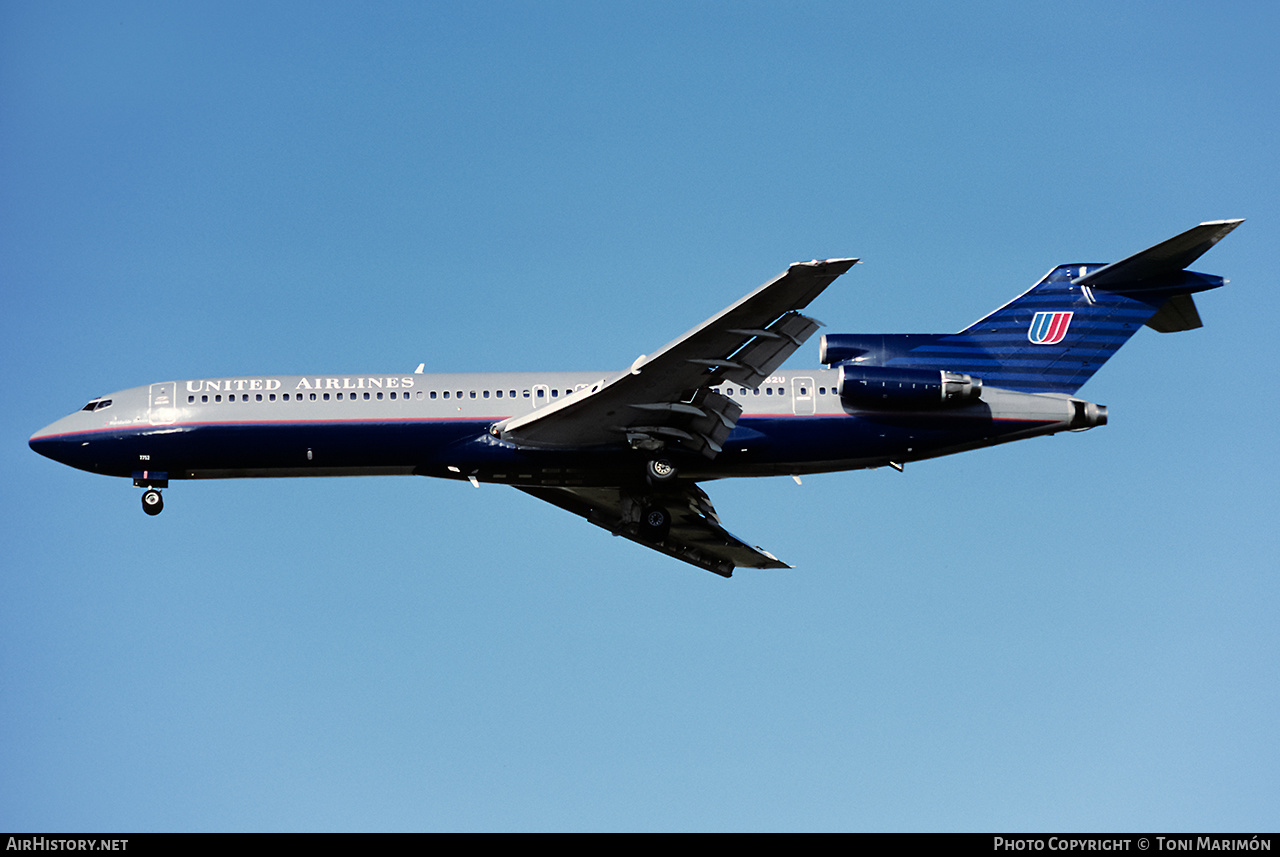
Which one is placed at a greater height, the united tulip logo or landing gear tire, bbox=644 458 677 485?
the united tulip logo

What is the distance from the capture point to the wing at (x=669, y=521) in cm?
3572

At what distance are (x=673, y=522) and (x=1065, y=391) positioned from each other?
1101 cm

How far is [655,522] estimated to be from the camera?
35.6m

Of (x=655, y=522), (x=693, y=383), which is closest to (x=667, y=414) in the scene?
(x=693, y=383)

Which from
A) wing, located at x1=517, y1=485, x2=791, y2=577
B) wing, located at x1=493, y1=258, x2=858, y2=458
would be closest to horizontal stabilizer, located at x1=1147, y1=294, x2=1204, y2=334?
wing, located at x1=493, y1=258, x2=858, y2=458

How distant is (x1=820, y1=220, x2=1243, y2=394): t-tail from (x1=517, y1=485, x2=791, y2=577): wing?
6010 millimetres

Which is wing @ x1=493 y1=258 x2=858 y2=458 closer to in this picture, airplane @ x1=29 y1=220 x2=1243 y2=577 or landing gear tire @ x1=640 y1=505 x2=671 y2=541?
airplane @ x1=29 y1=220 x2=1243 y2=577

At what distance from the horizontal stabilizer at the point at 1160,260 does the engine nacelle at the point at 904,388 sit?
15.2 feet

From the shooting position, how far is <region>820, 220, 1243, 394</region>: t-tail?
33.9 meters

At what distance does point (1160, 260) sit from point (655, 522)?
13.8m

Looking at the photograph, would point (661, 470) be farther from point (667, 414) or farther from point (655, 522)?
point (655, 522)

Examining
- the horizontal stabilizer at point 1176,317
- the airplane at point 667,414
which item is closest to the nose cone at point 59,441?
the airplane at point 667,414

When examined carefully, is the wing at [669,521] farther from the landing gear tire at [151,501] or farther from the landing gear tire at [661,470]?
the landing gear tire at [151,501]
